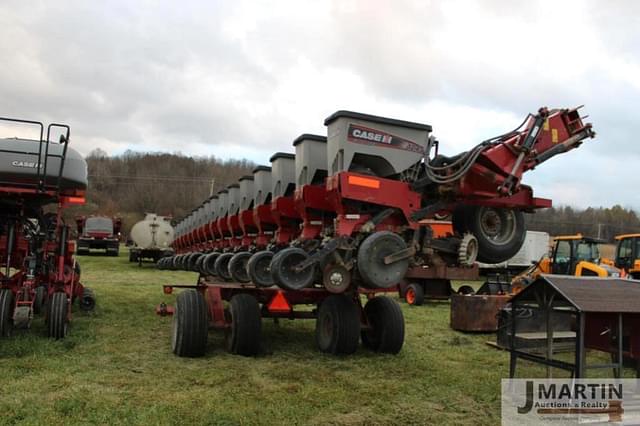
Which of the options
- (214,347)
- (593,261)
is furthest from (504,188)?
(593,261)

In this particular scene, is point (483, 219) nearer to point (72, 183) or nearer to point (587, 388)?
point (587, 388)

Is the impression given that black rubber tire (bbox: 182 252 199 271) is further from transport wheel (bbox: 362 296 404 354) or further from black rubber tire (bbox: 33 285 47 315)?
transport wheel (bbox: 362 296 404 354)

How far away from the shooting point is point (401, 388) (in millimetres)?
5820

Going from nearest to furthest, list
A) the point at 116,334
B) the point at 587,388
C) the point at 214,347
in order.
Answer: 1. the point at 587,388
2. the point at 214,347
3. the point at 116,334

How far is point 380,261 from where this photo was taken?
5977 millimetres

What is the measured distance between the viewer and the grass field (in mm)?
4750

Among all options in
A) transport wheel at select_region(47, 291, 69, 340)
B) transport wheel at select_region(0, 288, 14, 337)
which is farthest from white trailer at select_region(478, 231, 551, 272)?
transport wheel at select_region(0, 288, 14, 337)

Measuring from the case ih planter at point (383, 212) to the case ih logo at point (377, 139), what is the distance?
0.4 inches

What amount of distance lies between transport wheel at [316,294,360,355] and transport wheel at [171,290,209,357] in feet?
5.11

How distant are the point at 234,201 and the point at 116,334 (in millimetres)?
5170

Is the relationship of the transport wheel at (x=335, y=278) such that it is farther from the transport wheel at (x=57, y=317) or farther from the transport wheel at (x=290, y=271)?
the transport wheel at (x=57, y=317)

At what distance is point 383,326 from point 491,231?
6.58 feet

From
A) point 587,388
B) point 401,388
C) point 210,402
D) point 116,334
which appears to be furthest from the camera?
point 116,334

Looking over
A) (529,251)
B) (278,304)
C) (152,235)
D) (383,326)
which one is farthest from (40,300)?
(529,251)
